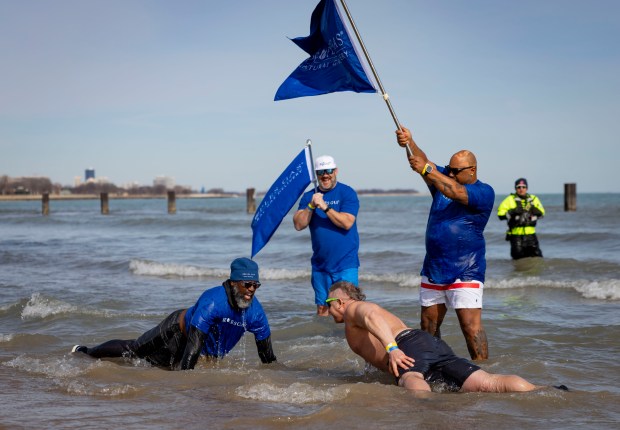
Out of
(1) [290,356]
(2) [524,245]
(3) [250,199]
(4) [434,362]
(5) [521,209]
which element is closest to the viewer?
(4) [434,362]

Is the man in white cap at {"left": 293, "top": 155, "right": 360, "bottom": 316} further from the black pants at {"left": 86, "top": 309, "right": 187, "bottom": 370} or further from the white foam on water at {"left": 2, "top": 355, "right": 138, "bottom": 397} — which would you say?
the white foam on water at {"left": 2, "top": 355, "right": 138, "bottom": 397}

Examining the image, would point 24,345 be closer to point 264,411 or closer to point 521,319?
point 264,411

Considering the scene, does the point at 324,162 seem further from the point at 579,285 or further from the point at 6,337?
the point at 579,285

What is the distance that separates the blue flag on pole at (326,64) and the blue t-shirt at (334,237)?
3.93ft

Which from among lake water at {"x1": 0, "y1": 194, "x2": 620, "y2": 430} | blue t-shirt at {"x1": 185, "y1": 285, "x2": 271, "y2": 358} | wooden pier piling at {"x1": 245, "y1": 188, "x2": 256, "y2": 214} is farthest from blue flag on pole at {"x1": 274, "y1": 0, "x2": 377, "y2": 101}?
wooden pier piling at {"x1": 245, "y1": 188, "x2": 256, "y2": 214}

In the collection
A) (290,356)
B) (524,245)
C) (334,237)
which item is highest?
(334,237)

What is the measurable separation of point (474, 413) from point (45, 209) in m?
56.2

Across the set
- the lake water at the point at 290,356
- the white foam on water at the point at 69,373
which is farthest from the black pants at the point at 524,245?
the white foam on water at the point at 69,373

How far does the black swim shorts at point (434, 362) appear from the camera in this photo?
5.76m

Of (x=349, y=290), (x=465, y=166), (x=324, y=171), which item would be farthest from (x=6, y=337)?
(x=465, y=166)

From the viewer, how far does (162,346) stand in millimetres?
7031

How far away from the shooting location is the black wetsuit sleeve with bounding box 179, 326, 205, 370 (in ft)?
21.2

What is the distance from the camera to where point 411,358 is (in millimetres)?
5719

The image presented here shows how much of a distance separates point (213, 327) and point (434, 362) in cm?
202
